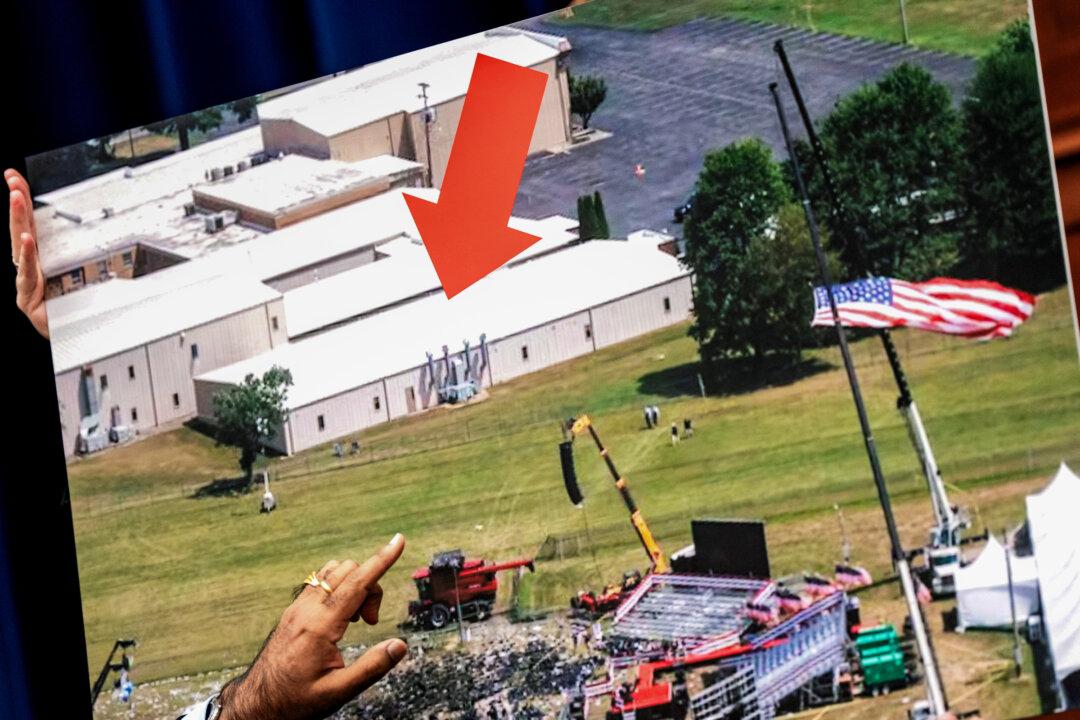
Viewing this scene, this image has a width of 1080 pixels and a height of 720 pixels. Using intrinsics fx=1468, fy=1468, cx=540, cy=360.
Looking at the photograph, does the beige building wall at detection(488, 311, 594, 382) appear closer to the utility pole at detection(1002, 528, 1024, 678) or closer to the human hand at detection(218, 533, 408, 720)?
the human hand at detection(218, 533, 408, 720)

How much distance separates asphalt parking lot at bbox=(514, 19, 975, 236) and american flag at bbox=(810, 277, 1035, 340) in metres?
0.14

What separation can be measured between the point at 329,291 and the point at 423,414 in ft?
0.48

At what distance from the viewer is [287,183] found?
139cm

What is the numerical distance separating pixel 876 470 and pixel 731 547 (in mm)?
133

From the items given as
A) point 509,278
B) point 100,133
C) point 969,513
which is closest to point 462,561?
point 509,278

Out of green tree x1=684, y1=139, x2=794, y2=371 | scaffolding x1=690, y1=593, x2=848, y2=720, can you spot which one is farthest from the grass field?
scaffolding x1=690, y1=593, x2=848, y2=720

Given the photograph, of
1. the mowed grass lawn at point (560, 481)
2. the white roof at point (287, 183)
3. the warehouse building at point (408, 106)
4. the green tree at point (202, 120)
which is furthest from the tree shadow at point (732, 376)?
the green tree at point (202, 120)

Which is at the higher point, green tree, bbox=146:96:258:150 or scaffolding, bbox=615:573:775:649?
green tree, bbox=146:96:258:150

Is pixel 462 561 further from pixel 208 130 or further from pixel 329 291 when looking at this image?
pixel 208 130

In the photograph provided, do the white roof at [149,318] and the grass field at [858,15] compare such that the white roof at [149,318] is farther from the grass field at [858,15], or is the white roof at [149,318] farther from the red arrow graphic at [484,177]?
the grass field at [858,15]

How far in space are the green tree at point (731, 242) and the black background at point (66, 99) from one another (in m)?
0.50

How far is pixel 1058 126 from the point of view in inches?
47.9

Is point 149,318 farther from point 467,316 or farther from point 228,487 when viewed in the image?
point 467,316

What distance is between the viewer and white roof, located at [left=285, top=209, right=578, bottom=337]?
1278mm
